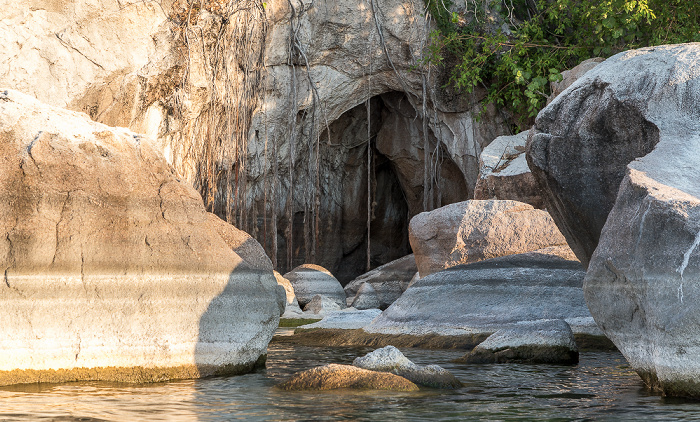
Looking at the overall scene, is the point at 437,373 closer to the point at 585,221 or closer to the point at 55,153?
the point at 585,221

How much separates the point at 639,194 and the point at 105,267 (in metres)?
3.41

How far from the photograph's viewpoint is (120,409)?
13.1 ft

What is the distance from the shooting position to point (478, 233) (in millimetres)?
9234

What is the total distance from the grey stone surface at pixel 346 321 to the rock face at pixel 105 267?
3.39 m

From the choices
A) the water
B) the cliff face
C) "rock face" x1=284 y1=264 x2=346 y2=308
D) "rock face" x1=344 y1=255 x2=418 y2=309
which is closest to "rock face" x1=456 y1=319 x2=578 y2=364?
the water

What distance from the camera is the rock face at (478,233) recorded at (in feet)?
29.0

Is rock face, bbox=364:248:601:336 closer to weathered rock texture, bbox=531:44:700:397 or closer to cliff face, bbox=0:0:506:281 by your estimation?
weathered rock texture, bbox=531:44:700:397

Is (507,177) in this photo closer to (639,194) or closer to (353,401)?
(639,194)

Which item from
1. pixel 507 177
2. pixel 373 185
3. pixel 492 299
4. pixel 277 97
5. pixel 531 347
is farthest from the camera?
pixel 373 185

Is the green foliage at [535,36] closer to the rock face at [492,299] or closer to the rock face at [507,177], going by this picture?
the rock face at [507,177]

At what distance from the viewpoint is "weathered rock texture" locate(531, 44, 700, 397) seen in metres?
3.99

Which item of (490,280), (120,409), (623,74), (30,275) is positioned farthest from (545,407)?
(490,280)

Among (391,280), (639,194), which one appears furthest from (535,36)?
(639,194)

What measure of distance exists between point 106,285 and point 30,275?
1.56 ft
